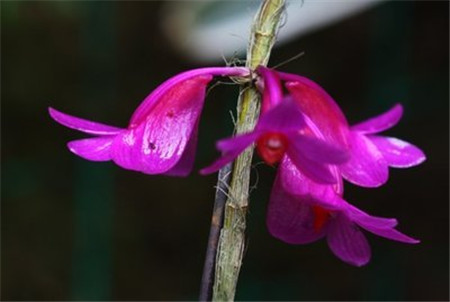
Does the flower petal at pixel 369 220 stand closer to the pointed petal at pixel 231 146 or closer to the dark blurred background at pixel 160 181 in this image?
the pointed petal at pixel 231 146

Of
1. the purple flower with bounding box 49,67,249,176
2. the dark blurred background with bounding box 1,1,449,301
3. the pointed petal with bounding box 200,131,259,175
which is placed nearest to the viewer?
the pointed petal with bounding box 200,131,259,175

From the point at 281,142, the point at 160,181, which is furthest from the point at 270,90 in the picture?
the point at 160,181

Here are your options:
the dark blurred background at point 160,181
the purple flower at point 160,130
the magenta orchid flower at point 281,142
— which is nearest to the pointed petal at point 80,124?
the purple flower at point 160,130

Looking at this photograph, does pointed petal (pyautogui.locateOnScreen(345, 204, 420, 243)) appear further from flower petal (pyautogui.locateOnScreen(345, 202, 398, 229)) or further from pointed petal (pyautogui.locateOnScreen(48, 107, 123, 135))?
pointed petal (pyautogui.locateOnScreen(48, 107, 123, 135))

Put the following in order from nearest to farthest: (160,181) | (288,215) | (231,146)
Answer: (231,146), (288,215), (160,181)

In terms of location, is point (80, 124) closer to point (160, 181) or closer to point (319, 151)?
point (319, 151)

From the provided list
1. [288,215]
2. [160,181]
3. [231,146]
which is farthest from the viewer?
[160,181]

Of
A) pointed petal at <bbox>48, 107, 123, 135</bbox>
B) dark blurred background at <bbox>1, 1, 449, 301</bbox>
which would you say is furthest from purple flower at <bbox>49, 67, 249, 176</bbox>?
dark blurred background at <bbox>1, 1, 449, 301</bbox>
